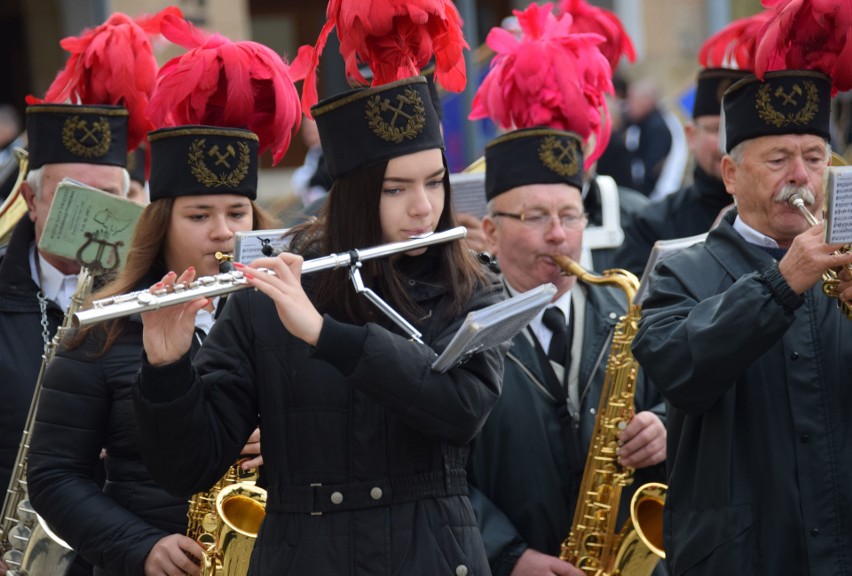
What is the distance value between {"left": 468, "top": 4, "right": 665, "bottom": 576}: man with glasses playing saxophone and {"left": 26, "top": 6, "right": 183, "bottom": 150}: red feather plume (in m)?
1.43

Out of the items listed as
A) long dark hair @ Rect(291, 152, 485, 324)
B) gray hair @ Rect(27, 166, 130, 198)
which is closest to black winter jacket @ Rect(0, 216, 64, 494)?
gray hair @ Rect(27, 166, 130, 198)

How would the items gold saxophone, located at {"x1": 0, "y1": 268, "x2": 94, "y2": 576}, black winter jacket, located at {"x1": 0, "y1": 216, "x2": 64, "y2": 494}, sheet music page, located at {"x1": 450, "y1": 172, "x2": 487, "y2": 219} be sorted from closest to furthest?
1. gold saxophone, located at {"x1": 0, "y1": 268, "x2": 94, "y2": 576}
2. black winter jacket, located at {"x1": 0, "y1": 216, "x2": 64, "y2": 494}
3. sheet music page, located at {"x1": 450, "y1": 172, "x2": 487, "y2": 219}

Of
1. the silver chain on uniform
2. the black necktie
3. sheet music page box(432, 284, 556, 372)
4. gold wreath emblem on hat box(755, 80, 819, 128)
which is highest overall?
gold wreath emblem on hat box(755, 80, 819, 128)

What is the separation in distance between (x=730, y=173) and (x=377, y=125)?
1.36m

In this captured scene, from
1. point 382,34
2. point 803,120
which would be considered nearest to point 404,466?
point 382,34

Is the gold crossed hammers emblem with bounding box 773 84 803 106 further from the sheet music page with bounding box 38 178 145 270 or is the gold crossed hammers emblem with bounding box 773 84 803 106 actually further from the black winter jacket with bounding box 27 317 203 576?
the sheet music page with bounding box 38 178 145 270

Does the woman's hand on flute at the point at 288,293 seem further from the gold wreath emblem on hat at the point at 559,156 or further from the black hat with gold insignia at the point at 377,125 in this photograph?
the gold wreath emblem on hat at the point at 559,156

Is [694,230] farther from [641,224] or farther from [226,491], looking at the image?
[226,491]

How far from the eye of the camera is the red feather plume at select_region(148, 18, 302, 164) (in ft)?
17.6

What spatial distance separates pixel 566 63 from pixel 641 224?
1291 millimetres

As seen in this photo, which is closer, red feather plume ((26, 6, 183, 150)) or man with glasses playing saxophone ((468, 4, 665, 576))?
man with glasses playing saxophone ((468, 4, 665, 576))

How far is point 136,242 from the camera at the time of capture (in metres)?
5.13

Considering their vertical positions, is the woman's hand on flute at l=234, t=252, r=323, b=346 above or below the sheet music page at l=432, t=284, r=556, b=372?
above

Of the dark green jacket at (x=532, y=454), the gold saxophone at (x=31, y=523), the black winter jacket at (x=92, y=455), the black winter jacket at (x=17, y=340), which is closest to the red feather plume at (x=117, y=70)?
the black winter jacket at (x=17, y=340)
